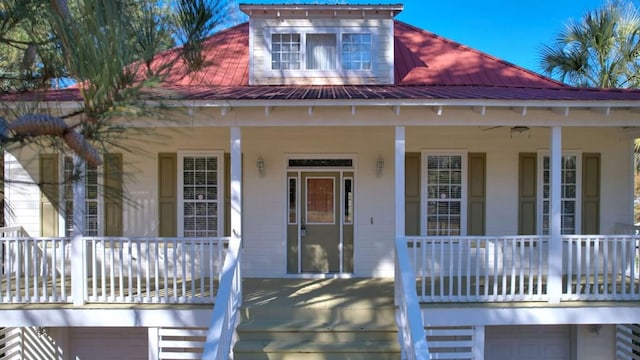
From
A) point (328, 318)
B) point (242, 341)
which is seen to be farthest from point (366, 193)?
point (242, 341)

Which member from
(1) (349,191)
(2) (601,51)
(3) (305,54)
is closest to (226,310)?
(1) (349,191)

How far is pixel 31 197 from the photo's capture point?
311 inches

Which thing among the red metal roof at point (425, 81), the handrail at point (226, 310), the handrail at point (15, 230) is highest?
the red metal roof at point (425, 81)

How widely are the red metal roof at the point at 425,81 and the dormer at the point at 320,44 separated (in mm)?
428

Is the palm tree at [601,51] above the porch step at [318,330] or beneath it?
above

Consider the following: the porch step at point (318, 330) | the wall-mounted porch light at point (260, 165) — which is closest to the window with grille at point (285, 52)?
the wall-mounted porch light at point (260, 165)

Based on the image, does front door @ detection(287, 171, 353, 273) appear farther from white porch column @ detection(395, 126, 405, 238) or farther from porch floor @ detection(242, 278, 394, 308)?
white porch column @ detection(395, 126, 405, 238)

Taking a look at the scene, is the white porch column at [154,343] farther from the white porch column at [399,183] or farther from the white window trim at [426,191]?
the white window trim at [426,191]

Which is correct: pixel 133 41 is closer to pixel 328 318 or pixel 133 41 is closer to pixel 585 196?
pixel 328 318

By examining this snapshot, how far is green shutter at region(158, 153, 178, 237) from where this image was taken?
26.2 feet

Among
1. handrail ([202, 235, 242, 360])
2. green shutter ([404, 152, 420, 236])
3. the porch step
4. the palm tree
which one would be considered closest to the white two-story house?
green shutter ([404, 152, 420, 236])

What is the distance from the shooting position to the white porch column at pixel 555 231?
611cm

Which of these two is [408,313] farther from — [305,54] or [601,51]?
[601,51]

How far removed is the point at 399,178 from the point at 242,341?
298 cm
